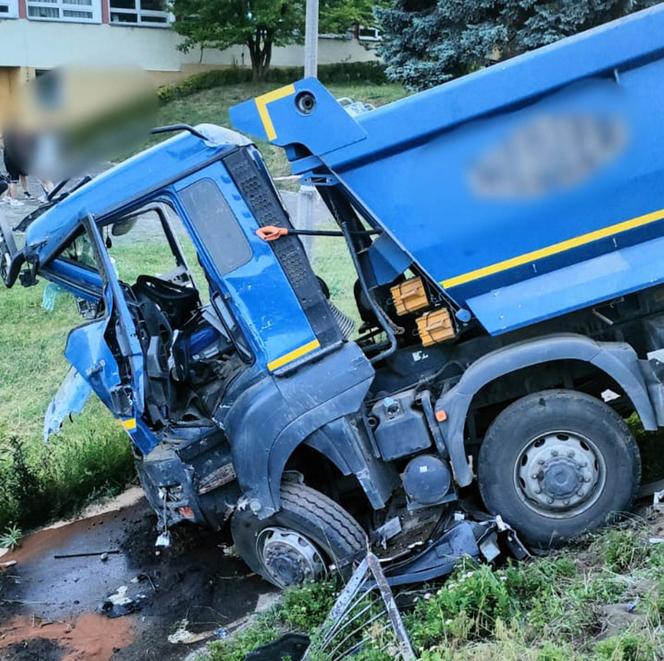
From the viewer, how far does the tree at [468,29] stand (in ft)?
45.1

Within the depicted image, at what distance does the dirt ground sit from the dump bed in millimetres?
2385

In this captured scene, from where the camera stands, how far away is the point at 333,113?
4.36 meters

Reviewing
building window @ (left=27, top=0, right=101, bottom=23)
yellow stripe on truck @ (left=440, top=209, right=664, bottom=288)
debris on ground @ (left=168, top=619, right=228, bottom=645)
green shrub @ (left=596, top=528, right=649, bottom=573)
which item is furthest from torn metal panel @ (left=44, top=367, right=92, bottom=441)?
building window @ (left=27, top=0, right=101, bottom=23)

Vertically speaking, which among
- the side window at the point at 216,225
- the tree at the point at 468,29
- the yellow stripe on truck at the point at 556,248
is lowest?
the yellow stripe on truck at the point at 556,248

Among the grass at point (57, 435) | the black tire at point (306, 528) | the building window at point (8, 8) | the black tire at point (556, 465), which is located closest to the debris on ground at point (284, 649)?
the black tire at point (306, 528)

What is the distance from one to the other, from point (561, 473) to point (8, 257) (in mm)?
3327

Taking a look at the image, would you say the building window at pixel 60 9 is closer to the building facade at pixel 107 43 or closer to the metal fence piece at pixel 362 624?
the building facade at pixel 107 43

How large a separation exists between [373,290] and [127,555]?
2587mm

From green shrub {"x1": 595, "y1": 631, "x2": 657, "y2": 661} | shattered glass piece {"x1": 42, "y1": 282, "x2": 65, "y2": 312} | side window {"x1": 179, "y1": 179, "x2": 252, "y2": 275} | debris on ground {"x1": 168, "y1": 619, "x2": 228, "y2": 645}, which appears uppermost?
side window {"x1": 179, "y1": 179, "x2": 252, "y2": 275}

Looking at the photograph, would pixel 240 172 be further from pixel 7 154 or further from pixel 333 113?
pixel 7 154

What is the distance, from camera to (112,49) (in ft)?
16.8

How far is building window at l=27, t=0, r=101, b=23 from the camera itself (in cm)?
1947

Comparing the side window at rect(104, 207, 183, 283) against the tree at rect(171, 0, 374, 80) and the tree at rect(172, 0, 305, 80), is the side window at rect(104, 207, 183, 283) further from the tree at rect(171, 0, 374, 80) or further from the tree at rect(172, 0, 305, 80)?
the tree at rect(172, 0, 305, 80)

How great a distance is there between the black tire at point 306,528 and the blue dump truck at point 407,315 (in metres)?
0.01
